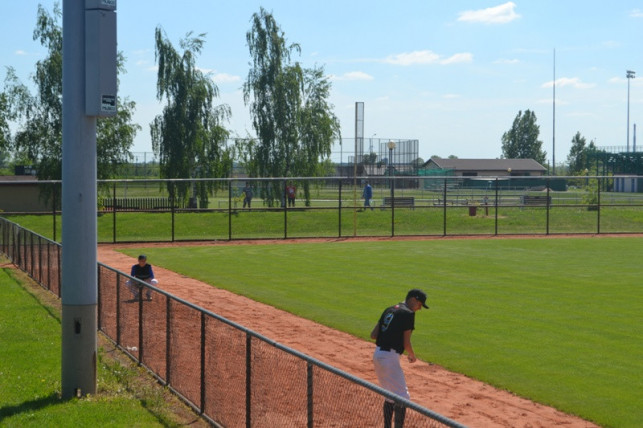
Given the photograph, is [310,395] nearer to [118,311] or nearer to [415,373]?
[415,373]

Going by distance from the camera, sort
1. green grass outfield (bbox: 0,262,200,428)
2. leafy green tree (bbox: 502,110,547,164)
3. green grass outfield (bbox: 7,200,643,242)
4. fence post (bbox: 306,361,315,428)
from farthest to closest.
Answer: leafy green tree (bbox: 502,110,547,164) → green grass outfield (bbox: 7,200,643,242) → green grass outfield (bbox: 0,262,200,428) → fence post (bbox: 306,361,315,428)

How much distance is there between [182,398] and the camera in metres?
10.3

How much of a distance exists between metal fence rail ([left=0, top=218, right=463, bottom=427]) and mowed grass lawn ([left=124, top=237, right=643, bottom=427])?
417cm

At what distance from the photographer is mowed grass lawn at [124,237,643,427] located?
39.3ft

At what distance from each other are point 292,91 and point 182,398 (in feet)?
163

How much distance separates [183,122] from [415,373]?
43861mm

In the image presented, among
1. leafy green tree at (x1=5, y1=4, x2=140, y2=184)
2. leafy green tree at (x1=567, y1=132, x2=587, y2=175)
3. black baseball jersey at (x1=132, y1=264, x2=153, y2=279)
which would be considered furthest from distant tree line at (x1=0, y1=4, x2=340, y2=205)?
leafy green tree at (x1=567, y1=132, x2=587, y2=175)

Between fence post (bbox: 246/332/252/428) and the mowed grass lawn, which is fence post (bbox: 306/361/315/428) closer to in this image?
fence post (bbox: 246/332/252/428)

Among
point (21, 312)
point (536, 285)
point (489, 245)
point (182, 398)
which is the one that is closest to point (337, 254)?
point (489, 245)

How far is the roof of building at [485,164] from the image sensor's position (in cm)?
10871

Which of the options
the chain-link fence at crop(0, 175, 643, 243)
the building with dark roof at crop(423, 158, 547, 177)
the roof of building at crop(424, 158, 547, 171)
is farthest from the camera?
the roof of building at crop(424, 158, 547, 171)

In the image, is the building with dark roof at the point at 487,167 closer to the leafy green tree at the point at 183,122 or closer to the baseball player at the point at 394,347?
the leafy green tree at the point at 183,122

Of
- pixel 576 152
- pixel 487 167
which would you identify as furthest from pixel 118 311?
pixel 576 152

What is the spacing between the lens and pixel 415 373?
40.5 feet
